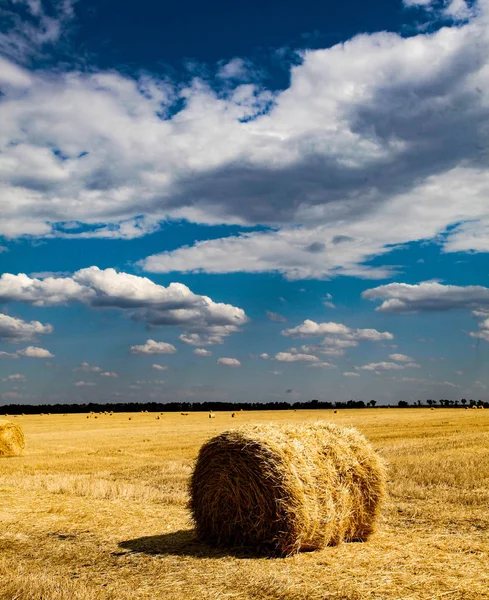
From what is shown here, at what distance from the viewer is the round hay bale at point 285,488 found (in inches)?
341

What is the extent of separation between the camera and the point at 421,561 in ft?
25.4

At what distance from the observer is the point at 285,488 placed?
341 inches

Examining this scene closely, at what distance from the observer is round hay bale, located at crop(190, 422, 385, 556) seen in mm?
8664

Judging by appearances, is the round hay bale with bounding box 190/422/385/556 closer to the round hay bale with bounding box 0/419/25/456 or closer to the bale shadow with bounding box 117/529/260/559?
the bale shadow with bounding box 117/529/260/559

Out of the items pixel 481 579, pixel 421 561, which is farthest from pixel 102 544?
pixel 481 579

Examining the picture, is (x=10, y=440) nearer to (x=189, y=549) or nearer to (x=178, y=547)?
(x=178, y=547)

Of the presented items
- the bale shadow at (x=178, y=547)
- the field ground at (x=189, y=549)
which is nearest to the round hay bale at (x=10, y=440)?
the field ground at (x=189, y=549)

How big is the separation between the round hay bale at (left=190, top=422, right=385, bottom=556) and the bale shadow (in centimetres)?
22

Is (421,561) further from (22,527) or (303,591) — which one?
(22,527)

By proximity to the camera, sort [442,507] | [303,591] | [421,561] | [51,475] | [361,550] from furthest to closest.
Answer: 1. [51,475]
2. [442,507]
3. [361,550]
4. [421,561]
5. [303,591]

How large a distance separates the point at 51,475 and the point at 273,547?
31.9ft

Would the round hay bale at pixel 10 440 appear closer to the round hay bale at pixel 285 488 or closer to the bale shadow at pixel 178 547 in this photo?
the bale shadow at pixel 178 547

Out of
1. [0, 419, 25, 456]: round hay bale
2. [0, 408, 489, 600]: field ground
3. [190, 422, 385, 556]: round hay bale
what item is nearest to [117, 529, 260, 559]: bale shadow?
[0, 408, 489, 600]: field ground

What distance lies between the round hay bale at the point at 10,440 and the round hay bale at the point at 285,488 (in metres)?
15.9
